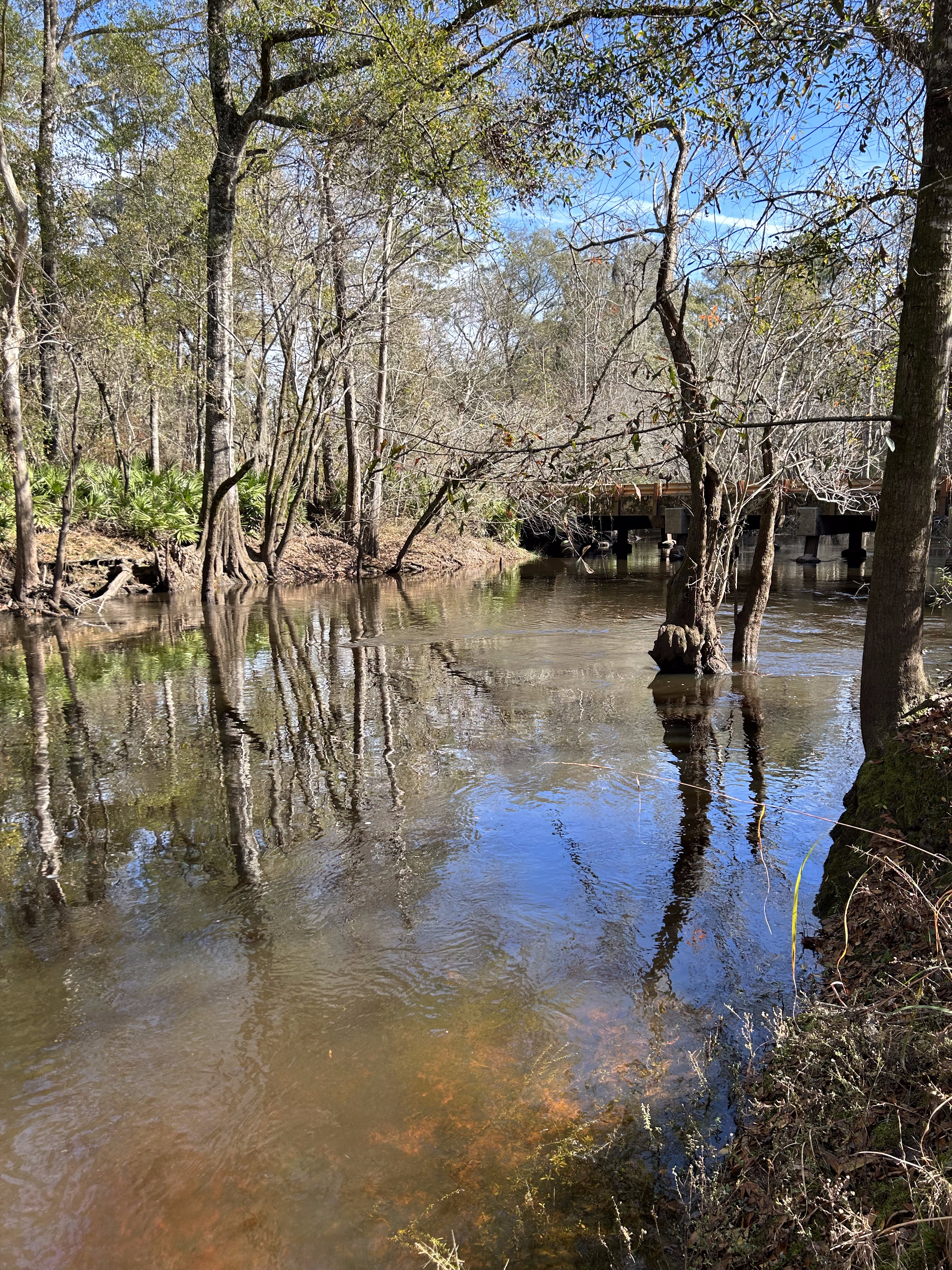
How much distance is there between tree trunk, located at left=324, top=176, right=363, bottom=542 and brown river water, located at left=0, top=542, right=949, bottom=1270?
6621mm

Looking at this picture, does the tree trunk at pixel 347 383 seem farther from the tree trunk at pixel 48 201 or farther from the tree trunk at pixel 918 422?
the tree trunk at pixel 918 422

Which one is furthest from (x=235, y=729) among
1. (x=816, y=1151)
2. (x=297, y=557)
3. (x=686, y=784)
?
(x=297, y=557)

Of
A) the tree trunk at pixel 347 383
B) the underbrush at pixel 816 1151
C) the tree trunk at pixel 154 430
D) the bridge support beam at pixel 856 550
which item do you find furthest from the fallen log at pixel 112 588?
the bridge support beam at pixel 856 550

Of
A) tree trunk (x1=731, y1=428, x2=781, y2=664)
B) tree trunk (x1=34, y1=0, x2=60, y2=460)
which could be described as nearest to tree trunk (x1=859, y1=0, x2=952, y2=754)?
tree trunk (x1=731, y1=428, x2=781, y2=664)

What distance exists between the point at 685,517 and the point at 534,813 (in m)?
30.6

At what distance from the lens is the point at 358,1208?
3.12m

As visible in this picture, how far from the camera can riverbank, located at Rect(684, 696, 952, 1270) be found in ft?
7.73

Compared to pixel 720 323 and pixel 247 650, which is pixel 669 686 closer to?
pixel 720 323

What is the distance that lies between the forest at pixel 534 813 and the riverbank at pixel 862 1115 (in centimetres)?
2

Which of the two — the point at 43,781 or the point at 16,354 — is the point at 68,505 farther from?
the point at 43,781

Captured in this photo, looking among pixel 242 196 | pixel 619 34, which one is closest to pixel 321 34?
pixel 242 196

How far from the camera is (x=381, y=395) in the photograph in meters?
23.3

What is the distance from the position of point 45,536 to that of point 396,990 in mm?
19205

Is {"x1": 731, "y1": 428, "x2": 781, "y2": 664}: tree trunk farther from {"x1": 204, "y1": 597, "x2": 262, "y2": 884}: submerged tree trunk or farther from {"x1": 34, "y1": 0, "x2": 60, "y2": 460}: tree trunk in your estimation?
{"x1": 34, "y1": 0, "x2": 60, "y2": 460}: tree trunk
